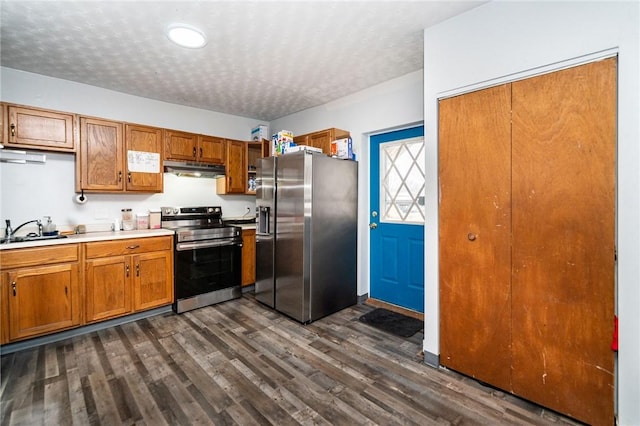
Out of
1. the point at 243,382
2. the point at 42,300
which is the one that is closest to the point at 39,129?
the point at 42,300

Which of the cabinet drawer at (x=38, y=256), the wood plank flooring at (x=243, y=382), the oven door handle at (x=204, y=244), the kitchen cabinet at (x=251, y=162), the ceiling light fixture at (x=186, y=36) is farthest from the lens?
the kitchen cabinet at (x=251, y=162)

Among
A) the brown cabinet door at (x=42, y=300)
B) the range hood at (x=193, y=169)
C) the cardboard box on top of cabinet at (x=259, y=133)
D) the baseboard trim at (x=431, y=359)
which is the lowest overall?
the baseboard trim at (x=431, y=359)

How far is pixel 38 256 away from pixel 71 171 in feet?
3.69

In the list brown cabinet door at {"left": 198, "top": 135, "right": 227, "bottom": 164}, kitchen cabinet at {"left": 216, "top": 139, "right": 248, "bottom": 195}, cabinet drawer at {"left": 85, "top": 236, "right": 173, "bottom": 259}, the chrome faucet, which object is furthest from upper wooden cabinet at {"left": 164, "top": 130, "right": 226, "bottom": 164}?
the chrome faucet

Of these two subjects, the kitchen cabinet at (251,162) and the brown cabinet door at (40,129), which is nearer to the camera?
the brown cabinet door at (40,129)

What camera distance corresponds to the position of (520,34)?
177 cm

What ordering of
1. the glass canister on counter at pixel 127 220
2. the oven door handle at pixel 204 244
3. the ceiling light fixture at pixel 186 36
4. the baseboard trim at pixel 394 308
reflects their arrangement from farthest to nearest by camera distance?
the glass canister on counter at pixel 127 220 < the oven door handle at pixel 204 244 < the baseboard trim at pixel 394 308 < the ceiling light fixture at pixel 186 36

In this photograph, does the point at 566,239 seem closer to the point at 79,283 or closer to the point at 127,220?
the point at 79,283

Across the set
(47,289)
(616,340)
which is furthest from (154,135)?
(616,340)

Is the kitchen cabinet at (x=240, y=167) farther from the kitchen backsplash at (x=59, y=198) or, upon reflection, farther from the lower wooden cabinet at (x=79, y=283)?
the lower wooden cabinet at (x=79, y=283)

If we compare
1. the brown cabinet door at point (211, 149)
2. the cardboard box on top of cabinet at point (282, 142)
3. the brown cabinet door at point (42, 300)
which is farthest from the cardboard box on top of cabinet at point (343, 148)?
the brown cabinet door at point (42, 300)

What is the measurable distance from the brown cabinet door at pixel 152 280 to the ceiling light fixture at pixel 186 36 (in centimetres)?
209

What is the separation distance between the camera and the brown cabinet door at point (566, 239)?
5.01 ft

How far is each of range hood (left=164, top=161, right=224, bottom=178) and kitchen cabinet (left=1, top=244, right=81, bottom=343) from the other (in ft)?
4.32
